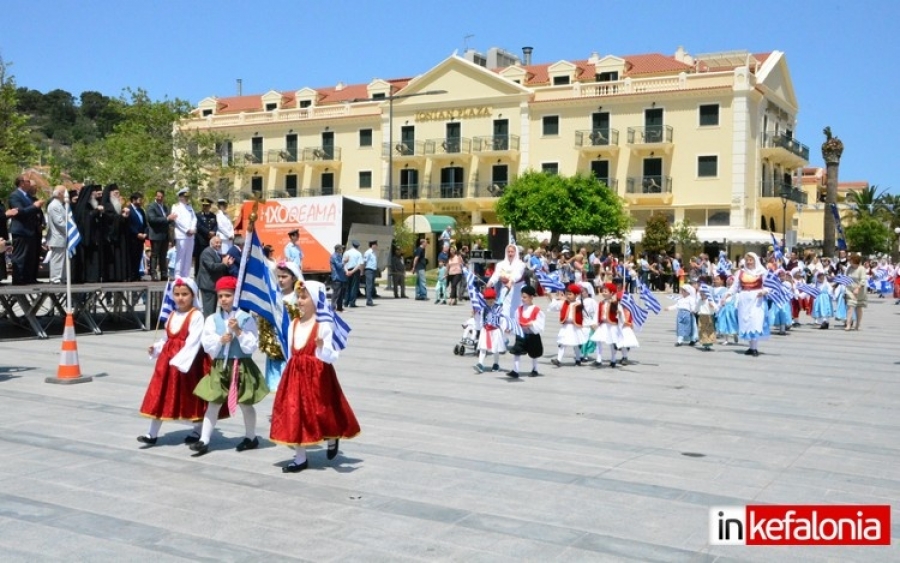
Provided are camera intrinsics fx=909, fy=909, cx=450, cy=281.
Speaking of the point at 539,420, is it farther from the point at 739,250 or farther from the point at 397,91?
the point at 397,91

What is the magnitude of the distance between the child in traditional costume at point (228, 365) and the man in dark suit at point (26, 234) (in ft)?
32.2

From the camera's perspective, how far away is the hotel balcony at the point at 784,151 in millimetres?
54938

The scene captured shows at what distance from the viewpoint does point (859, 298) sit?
917 inches

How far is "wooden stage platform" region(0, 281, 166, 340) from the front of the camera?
16422 mm

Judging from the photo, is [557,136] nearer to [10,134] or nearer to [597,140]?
[597,140]

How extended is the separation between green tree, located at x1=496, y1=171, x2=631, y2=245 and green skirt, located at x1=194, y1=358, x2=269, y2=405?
139 feet

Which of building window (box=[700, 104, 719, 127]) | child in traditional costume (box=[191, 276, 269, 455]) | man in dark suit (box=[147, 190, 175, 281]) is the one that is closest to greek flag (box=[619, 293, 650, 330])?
child in traditional costume (box=[191, 276, 269, 455])

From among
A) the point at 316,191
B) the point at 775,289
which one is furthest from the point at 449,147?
the point at 775,289

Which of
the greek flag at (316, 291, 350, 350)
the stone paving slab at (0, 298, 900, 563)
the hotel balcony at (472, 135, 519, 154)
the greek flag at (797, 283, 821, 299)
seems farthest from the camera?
the hotel balcony at (472, 135, 519, 154)

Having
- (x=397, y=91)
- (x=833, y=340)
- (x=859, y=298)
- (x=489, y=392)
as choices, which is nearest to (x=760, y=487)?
(x=489, y=392)

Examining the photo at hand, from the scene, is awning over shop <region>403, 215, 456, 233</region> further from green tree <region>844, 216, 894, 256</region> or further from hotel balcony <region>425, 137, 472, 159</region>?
green tree <region>844, 216, 894, 256</region>

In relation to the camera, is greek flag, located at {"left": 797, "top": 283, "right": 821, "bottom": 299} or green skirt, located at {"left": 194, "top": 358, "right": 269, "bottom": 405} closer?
green skirt, located at {"left": 194, "top": 358, "right": 269, "bottom": 405}

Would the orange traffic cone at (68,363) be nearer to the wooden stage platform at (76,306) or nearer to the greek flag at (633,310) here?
the wooden stage platform at (76,306)

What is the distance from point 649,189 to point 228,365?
49608 mm
